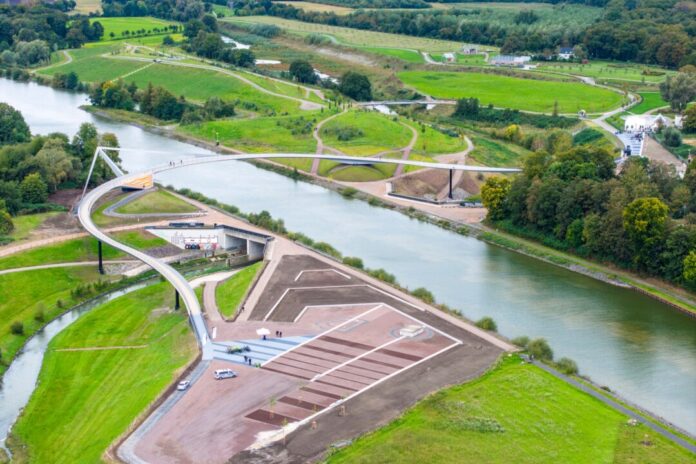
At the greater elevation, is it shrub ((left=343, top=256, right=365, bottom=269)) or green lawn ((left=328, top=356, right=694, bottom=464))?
green lawn ((left=328, top=356, right=694, bottom=464))

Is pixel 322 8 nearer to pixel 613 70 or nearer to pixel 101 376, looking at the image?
pixel 613 70

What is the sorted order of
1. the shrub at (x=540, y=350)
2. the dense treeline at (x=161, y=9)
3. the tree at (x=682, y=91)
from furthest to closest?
the dense treeline at (x=161, y=9), the tree at (x=682, y=91), the shrub at (x=540, y=350)

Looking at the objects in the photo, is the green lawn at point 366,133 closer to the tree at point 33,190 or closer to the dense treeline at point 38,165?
the dense treeline at point 38,165

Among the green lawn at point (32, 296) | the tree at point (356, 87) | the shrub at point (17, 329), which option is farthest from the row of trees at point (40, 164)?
the tree at point (356, 87)

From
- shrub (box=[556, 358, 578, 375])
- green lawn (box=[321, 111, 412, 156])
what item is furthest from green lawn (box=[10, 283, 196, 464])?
green lawn (box=[321, 111, 412, 156])

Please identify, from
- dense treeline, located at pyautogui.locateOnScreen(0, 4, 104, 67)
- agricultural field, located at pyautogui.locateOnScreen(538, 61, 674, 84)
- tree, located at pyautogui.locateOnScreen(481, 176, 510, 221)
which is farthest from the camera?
dense treeline, located at pyautogui.locateOnScreen(0, 4, 104, 67)

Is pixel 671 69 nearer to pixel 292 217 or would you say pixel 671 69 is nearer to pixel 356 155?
pixel 356 155

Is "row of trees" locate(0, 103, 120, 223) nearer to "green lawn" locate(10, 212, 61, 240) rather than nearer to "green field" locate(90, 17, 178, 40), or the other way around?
"green lawn" locate(10, 212, 61, 240)

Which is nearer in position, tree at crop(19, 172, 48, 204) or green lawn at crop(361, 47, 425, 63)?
tree at crop(19, 172, 48, 204)
